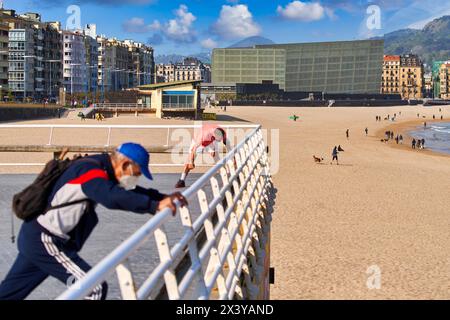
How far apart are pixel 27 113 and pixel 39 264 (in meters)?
65.4

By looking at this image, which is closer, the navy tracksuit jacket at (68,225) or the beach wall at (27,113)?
the navy tracksuit jacket at (68,225)

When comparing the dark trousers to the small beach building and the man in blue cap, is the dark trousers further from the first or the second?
the small beach building

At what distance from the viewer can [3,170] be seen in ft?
64.5

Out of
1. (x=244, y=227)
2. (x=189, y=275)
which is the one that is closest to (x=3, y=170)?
(x=244, y=227)

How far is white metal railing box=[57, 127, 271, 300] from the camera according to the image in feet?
8.68

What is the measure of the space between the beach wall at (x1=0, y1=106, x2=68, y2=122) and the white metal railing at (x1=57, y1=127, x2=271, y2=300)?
53807 millimetres

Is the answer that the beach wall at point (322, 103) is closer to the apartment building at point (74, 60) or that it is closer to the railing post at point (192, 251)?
the apartment building at point (74, 60)

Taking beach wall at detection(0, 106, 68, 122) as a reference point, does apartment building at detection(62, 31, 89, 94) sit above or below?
above

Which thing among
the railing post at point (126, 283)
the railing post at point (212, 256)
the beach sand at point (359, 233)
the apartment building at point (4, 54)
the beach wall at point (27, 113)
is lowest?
the beach sand at point (359, 233)

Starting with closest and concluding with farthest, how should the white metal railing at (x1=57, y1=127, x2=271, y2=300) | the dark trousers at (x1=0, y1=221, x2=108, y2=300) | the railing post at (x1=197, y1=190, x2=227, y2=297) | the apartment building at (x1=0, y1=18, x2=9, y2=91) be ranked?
the white metal railing at (x1=57, y1=127, x2=271, y2=300)
the dark trousers at (x1=0, y1=221, x2=108, y2=300)
the railing post at (x1=197, y1=190, x2=227, y2=297)
the apartment building at (x1=0, y1=18, x2=9, y2=91)

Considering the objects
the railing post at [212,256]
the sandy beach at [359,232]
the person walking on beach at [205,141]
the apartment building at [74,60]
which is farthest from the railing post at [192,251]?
the apartment building at [74,60]

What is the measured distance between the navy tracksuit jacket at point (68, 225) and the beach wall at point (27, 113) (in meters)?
57.7

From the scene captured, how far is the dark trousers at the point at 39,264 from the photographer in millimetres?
3701

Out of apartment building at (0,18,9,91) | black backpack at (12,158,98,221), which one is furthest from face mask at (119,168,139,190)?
apartment building at (0,18,9,91)
